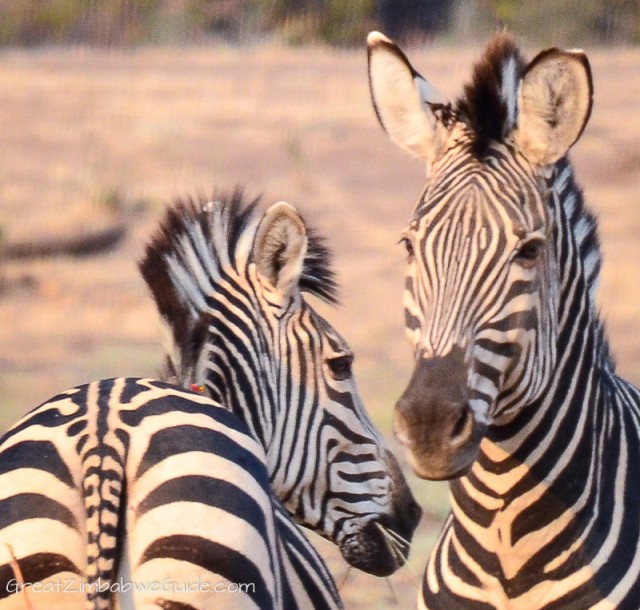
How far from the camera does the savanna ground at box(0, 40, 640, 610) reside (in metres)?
11.0

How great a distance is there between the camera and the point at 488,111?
3.00 m

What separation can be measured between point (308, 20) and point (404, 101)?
15202 mm

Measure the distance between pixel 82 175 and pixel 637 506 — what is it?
1357cm

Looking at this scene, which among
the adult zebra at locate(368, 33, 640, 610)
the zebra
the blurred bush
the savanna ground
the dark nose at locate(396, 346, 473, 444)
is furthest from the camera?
the blurred bush

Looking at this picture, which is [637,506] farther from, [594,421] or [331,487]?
[331,487]

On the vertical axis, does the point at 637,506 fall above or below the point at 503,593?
above

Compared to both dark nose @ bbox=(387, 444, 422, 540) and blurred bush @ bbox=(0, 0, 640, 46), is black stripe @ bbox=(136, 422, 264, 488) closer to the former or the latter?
dark nose @ bbox=(387, 444, 422, 540)

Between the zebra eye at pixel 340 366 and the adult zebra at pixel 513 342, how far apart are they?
26.2 inches

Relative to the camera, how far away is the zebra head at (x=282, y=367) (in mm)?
3617

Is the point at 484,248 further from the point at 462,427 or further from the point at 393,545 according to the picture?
the point at 393,545

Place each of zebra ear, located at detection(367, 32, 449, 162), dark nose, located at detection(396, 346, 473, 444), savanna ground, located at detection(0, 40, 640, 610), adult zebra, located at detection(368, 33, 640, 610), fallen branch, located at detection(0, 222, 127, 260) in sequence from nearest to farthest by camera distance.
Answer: dark nose, located at detection(396, 346, 473, 444), adult zebra, located at detection(368, 33, 640, 610), zebra ear, located at detection(367, 32, 449, 162), savanna ground, located at detection(0, 40, 640, 610), fallen branch, located at detection(0, 222, 127, 260)

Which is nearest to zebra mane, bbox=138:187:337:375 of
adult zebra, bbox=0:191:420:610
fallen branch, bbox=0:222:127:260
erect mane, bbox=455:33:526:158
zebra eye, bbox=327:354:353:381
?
adult zebra, bbox=0:191:420:610

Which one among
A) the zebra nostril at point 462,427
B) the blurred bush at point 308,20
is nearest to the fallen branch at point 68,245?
the blurred bush at point 308,20

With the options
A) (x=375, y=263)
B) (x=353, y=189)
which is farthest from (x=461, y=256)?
(x=353, y=189)
